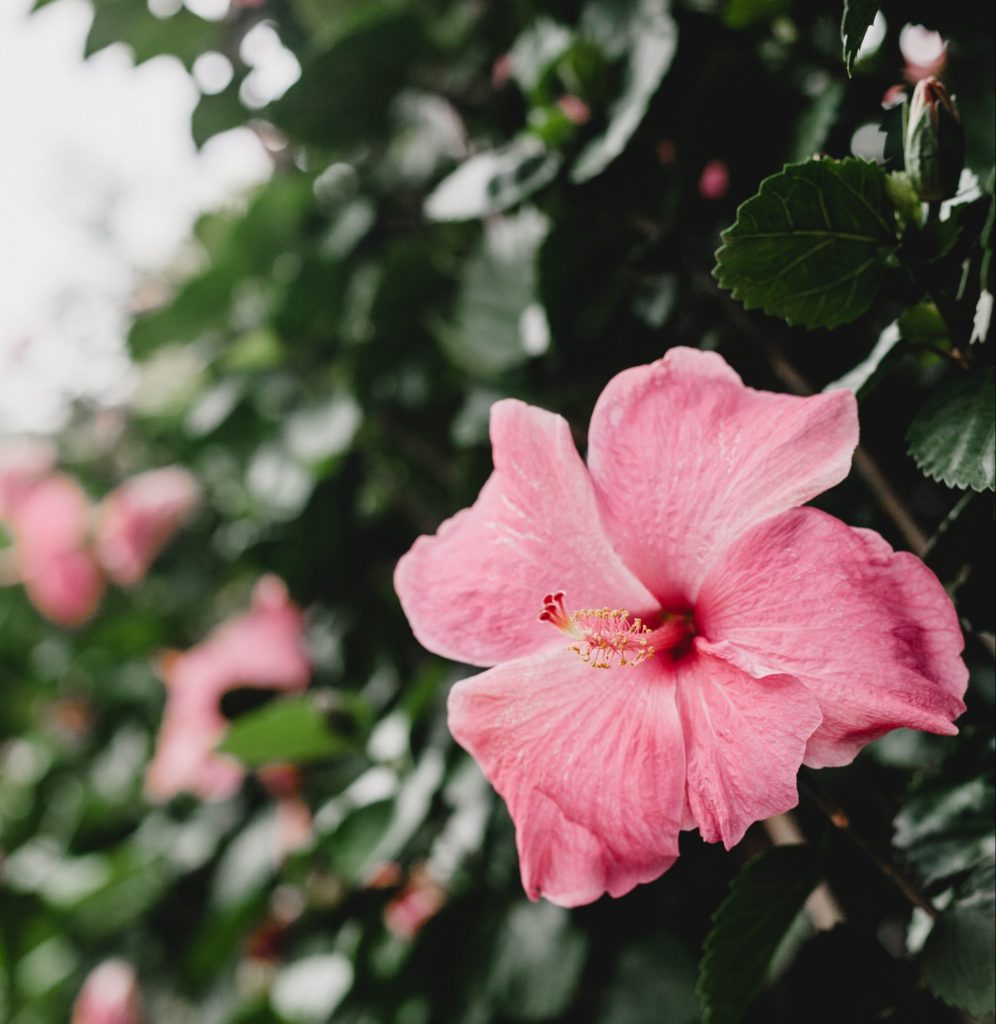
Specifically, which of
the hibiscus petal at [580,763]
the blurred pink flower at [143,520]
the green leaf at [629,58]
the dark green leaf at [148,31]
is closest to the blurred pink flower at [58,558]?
the blurred pink flower at [143,520]

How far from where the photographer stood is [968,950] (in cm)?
48

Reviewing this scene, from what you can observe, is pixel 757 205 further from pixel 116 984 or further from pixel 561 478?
pixel 116 984

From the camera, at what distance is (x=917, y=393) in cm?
67

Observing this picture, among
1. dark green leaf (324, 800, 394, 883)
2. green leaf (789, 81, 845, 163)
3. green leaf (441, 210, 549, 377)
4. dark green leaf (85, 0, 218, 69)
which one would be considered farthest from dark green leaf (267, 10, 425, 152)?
dark green leaf (324, 800, 394, 883)

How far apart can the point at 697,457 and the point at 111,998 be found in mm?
1530

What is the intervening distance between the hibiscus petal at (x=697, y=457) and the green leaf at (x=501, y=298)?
38 centimetres

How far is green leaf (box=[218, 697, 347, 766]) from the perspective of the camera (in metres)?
0.92

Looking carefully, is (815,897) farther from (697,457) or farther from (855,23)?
(855,23)

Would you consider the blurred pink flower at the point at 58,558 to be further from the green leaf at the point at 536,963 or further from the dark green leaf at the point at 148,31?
the green leaf at the point at 536,963

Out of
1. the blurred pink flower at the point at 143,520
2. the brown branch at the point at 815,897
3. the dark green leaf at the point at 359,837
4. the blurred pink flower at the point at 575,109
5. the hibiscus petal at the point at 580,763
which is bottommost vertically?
the blurred pink flower at the point at 143,520

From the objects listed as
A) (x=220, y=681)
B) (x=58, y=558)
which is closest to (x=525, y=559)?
(x=220, y=681)

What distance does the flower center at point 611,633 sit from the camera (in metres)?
0.47

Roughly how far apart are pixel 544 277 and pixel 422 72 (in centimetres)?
48

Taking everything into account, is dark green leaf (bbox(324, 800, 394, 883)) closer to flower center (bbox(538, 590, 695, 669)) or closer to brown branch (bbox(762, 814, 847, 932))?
brown branch (bbox(762, 814, 847, 932))
